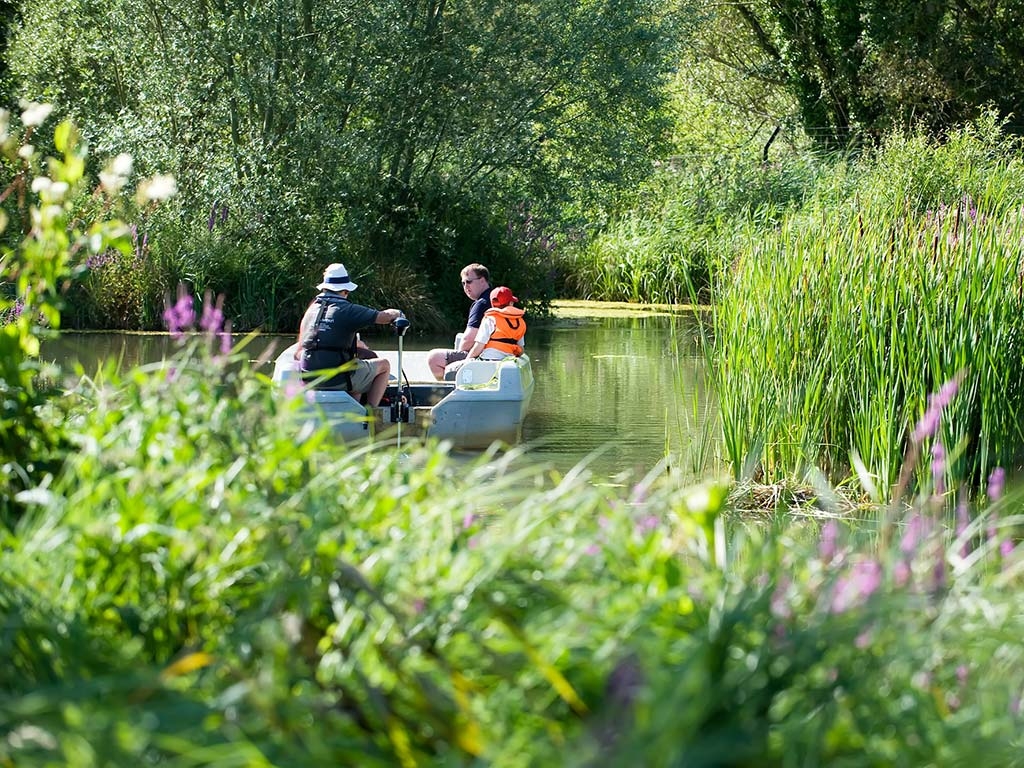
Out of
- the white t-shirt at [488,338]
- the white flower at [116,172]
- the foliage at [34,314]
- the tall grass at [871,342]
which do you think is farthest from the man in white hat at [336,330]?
the white flower at [116,172]

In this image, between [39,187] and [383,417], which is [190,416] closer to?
[39,187]

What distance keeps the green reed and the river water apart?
0.37 meters

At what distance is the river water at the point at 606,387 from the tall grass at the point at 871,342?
0.37m

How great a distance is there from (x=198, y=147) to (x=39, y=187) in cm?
1568

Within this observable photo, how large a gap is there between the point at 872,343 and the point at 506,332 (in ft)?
12.2

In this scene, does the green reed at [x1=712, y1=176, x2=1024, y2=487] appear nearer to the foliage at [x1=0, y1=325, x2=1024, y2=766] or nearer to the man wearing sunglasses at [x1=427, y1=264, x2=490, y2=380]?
the man wearing sunglasses at [x1=427, y1=264, x2=490, y2=380]

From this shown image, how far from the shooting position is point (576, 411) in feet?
37.3

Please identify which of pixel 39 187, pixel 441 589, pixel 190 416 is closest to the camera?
pixel 441 589

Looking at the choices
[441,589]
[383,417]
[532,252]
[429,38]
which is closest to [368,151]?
[429,38]

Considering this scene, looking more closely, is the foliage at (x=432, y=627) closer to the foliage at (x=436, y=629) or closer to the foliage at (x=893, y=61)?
the foliage at (x=436, y=629)

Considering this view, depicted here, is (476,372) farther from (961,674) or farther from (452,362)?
(961,674)

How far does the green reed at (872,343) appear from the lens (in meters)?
6.82

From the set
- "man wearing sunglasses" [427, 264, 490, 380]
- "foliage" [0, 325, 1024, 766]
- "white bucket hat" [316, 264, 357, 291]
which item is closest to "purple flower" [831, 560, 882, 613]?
"foliage" [0, 325, 1024, 766]

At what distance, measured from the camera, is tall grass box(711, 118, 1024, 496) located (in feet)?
22.4
